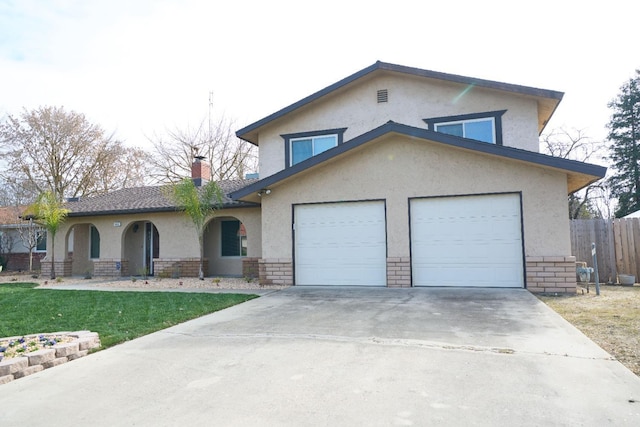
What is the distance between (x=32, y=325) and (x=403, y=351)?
20.7 ft

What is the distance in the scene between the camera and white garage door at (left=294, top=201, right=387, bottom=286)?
1112 centimetres

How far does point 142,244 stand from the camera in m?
18.0

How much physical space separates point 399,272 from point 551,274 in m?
3.63

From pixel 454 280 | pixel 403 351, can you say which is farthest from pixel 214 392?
pixel 454 280

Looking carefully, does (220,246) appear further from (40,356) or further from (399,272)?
(40,356)

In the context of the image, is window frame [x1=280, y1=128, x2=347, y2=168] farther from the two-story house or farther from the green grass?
the green grass

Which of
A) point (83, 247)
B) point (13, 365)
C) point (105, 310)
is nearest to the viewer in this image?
point (13, 365)

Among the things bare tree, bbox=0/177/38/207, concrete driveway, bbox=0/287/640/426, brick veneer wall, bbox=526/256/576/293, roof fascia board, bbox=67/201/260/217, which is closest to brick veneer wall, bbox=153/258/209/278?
roof fascia board, bbox=67/201/260/217

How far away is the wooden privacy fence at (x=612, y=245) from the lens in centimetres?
1221

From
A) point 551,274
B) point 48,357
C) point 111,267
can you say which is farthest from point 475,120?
point 111,267

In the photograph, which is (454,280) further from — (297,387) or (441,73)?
(297,387)

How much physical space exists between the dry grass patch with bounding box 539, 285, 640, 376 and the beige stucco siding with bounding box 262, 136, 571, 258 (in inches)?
56.3

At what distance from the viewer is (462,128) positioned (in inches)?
503

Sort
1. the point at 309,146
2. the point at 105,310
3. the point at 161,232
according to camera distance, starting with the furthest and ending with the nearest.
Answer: the point at 161,232 < the point at 309,146 < the point at 105,310
